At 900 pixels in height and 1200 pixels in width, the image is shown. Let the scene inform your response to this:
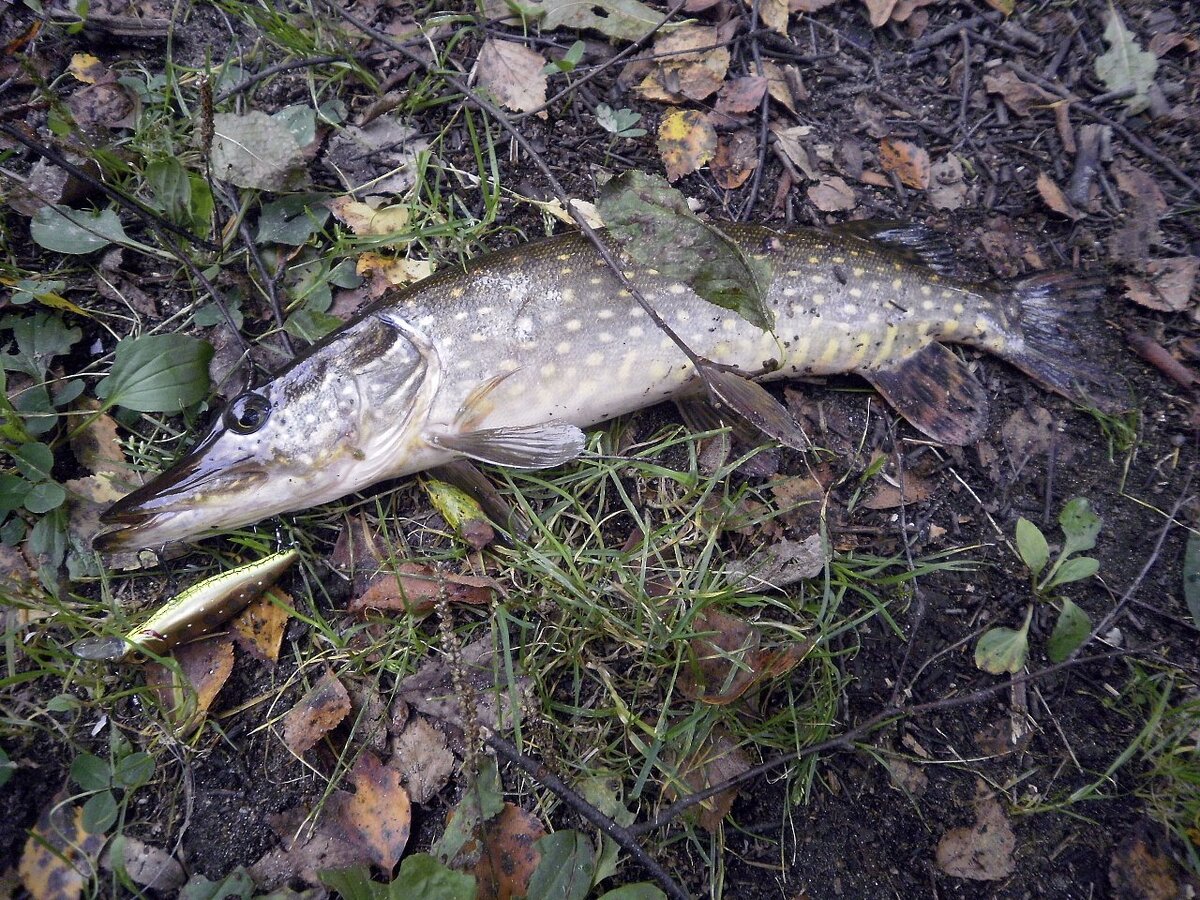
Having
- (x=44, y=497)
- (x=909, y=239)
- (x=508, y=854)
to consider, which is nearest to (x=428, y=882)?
(x=508, y=854)

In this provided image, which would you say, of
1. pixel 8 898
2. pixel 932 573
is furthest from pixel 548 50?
pixel 8 898

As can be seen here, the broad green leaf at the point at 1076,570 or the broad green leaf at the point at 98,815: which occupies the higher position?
the broad green leaf at the point at 98,815

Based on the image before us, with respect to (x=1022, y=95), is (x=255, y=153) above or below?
above

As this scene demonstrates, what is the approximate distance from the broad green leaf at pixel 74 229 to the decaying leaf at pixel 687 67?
7.29 ft

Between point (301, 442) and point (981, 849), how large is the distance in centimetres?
260

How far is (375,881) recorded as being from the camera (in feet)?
6.56

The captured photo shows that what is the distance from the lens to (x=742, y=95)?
9.33 ft

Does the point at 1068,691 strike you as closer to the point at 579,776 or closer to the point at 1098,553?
the point at 1098,553

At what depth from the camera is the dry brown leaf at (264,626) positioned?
2.32 m

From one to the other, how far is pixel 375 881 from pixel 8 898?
1116mm

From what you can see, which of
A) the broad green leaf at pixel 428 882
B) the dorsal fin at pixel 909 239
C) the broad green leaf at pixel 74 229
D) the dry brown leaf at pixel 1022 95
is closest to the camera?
the broad green leaf at pixel 428 882

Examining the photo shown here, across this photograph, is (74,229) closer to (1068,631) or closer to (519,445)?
(519,445)

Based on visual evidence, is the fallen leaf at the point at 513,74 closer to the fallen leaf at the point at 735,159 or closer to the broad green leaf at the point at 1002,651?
the fallen leaf at the point at 735,159

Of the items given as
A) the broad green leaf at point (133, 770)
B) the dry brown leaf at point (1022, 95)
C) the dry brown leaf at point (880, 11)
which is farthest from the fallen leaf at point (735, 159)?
the broad green leaf at point (133, 770)
